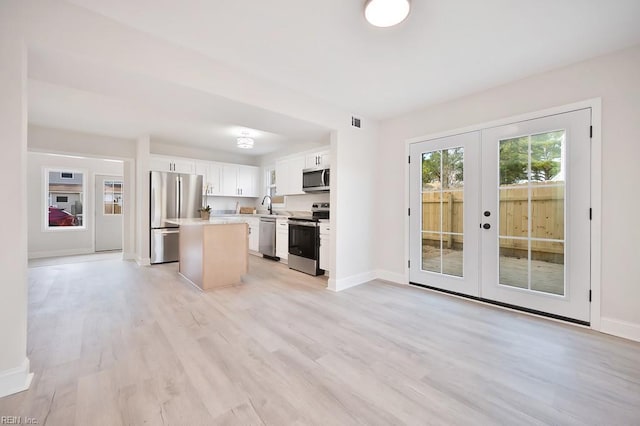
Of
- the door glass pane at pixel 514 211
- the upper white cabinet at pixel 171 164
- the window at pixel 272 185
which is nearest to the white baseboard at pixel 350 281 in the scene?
the door glass pane at pixel 514 211

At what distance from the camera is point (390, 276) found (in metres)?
4.12

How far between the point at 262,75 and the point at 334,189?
1683 mm

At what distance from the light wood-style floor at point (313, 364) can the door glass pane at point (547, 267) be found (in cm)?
37

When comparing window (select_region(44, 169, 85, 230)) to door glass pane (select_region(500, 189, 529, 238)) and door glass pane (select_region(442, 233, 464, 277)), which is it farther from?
door glass pane (select_region(500, 189, 529, 238))

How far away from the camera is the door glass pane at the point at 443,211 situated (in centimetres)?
345

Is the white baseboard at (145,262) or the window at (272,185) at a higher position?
the window at (272,185)

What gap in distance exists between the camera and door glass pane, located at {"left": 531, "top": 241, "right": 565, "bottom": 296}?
2719 millimetres

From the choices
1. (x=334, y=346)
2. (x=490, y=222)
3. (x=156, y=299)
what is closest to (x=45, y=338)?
(x=156, y=299)

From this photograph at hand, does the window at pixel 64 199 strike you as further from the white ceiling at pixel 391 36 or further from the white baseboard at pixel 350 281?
the white baseboard at pixel 350 281

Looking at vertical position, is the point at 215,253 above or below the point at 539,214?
below

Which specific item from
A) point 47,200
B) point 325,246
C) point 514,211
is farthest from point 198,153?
point 514,211

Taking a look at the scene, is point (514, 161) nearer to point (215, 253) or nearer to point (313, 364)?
point (313, 364)

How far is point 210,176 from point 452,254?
540 cm

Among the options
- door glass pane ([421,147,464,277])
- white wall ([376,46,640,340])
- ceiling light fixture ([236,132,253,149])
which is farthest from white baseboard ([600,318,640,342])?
ceiling light fixture ([236,132,253,149])
